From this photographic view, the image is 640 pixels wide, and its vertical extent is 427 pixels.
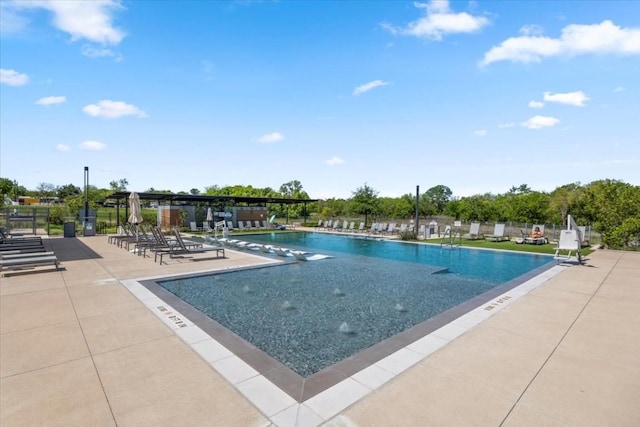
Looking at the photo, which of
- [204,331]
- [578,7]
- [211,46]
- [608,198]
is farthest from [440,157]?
[204,331]

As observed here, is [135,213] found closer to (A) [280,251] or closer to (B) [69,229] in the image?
(A) [280,251]

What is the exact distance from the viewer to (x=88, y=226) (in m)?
18.5

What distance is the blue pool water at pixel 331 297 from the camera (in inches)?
175

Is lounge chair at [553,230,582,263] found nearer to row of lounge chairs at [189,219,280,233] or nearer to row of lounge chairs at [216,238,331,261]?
row of lounge chairs at [216,238,331,261]

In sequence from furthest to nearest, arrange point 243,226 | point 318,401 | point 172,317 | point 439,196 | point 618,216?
point 439,196 < point 243,226 < point 618,216 < point 172,317 < point 318,401

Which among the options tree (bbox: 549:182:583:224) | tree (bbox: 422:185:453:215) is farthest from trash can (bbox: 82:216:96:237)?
tree (bbox: 422:185:453:215)

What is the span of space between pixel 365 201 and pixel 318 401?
24890mm

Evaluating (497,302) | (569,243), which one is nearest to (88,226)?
(497,302)

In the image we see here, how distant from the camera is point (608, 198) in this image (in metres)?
15.6

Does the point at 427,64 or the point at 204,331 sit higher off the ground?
the point at 427,64

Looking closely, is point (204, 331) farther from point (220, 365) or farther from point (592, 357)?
point (592, 357)

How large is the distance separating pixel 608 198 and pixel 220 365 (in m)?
19.6

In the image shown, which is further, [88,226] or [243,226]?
[243,226]

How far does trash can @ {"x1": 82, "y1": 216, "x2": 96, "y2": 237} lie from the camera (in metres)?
18.3
